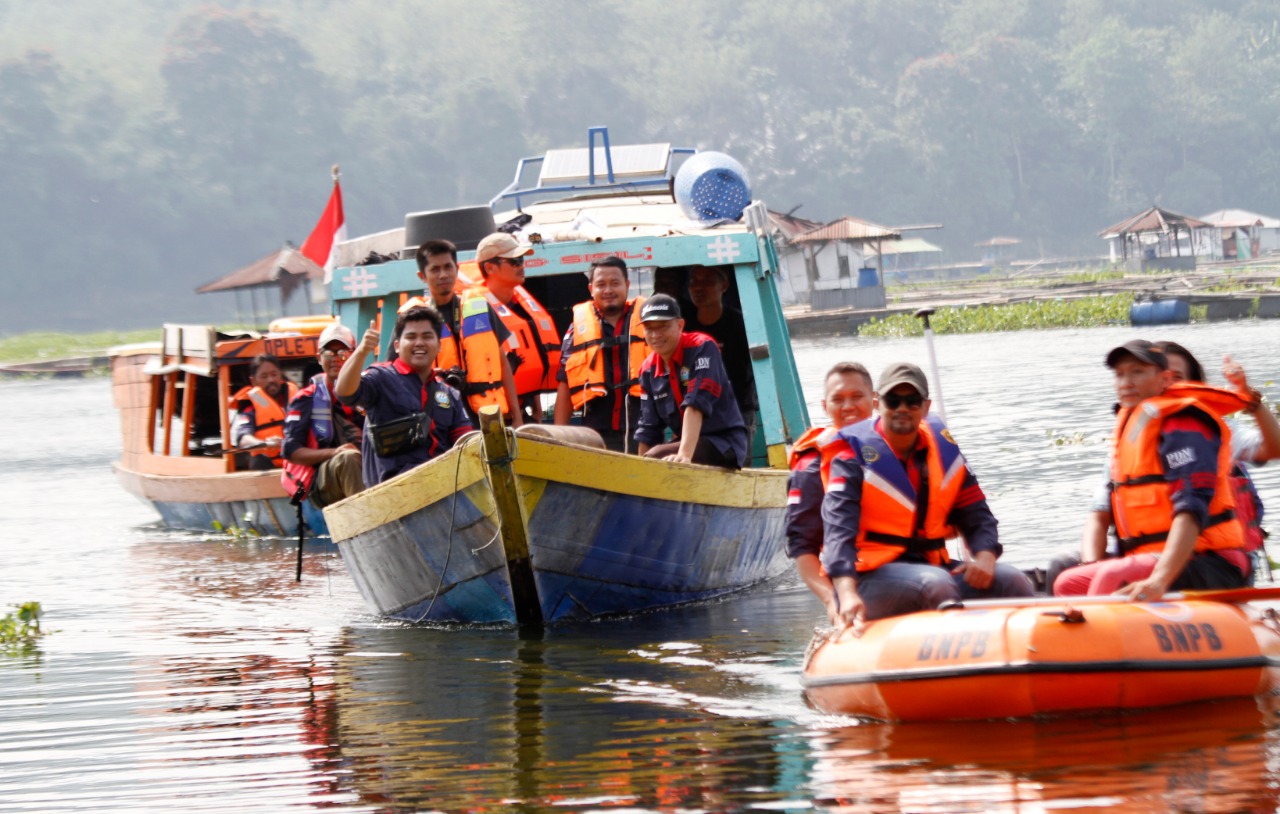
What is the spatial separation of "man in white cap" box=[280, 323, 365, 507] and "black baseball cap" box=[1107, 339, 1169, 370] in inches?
239

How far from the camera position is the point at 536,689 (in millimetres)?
7992

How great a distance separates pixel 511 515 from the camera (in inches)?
351

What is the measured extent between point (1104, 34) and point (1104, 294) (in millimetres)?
75919

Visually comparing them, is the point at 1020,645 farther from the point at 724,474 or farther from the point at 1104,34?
the point at 1104,34

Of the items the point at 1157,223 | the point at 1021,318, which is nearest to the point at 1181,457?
the point at 1021,318

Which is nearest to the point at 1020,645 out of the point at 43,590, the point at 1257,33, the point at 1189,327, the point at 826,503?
the point at 826,503

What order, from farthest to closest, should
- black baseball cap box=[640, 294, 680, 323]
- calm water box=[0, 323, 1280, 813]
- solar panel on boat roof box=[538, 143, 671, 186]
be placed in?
solar panel on boat roof box=[538, 143, 671, 186], black baseball cap box=[640, 294, 680, 323], calm water box=[0, 323, 1280, 813]

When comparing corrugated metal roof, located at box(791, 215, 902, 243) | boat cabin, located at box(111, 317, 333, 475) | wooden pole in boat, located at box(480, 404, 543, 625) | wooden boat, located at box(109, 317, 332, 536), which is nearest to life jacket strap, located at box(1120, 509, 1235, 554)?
wooden pole in boat, located at box(480, 404, 543, 625)

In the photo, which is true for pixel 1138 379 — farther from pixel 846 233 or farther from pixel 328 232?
pixel 846 233

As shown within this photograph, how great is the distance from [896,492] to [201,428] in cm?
1237

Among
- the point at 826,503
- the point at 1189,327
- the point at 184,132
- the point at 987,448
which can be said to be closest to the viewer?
the point at 826,503

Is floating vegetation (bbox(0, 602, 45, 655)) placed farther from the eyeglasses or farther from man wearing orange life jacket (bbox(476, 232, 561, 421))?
the eyeglasses

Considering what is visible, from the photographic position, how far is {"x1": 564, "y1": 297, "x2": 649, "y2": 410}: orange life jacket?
1011 centimetres

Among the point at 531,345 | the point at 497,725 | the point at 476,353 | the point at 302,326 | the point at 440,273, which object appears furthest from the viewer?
the point at 302,326
